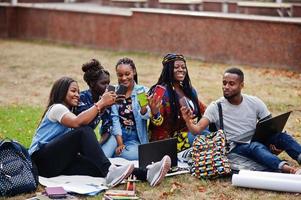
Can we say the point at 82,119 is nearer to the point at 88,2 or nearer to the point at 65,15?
the point at 65,15

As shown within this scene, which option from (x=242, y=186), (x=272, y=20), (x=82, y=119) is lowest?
(x=242, y=186)

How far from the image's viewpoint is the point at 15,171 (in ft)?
19.1

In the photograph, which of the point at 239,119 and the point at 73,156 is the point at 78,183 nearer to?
the point at 73,156

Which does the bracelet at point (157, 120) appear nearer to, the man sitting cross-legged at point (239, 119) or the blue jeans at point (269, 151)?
the man sitting cross-legged at point (239, 119)

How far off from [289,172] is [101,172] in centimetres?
180

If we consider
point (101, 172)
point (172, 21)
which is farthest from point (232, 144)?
point (172, 21)

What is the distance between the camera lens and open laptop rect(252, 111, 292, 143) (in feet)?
21.3

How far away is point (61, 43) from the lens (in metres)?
18.8

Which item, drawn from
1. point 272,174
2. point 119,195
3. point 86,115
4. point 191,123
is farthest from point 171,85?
point 119,195

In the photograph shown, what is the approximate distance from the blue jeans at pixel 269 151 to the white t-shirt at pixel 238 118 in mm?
118

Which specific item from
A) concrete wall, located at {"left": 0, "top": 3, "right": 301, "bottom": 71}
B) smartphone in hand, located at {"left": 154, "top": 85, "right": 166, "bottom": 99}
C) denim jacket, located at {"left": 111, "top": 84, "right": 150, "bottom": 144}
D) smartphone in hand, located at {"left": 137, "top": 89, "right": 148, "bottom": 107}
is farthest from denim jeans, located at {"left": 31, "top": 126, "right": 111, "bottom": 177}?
concrete wall, located at {"left": 0, "top": 3, "right": 301, "bottom": 71}

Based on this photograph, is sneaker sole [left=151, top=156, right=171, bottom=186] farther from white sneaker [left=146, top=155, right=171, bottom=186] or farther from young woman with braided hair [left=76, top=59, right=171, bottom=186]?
young woman with braided hair [left=76, top=59, right=171, bottom=186]

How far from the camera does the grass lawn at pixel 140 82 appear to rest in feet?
20.0

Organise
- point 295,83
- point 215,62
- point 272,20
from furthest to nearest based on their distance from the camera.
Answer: point 215,62
point 272,20
point 295,83
